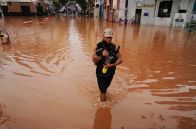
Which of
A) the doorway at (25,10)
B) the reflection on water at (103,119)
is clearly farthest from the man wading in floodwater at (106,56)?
the doorway at (25,10)

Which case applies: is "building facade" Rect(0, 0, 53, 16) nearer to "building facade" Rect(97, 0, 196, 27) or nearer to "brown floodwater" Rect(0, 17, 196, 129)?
"building facade" Rect(97, 0, 196, 27)

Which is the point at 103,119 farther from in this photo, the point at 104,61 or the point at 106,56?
the point at 106,56

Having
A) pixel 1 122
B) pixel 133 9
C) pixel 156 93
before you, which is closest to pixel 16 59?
pixel 1 122

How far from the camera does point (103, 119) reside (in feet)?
13.2

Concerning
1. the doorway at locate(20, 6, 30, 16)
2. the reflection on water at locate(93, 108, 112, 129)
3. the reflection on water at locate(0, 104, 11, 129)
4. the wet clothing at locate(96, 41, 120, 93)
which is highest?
the doorway at locate(20, 6, 30, 16)

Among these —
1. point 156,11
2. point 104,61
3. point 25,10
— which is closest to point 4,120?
point 104,61

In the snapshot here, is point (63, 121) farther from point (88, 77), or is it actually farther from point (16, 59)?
point (16, 59)

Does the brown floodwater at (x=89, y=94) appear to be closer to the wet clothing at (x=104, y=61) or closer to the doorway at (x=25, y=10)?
the wet clothing at (x=104, y=61)

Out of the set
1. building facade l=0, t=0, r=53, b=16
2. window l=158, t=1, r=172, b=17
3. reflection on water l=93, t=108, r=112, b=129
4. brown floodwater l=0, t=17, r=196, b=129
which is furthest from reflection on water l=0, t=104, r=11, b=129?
building facade l=0, t=0, r=53, b=16

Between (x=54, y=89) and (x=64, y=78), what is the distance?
827 mm

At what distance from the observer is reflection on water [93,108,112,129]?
3.81m

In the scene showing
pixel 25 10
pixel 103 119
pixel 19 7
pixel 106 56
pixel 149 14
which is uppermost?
pixel 19 7

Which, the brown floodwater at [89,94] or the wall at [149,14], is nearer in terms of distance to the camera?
the brown floodwater at [89,94]

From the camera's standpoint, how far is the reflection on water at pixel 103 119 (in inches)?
150
